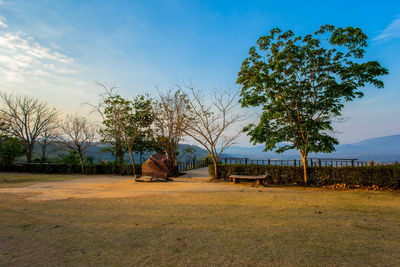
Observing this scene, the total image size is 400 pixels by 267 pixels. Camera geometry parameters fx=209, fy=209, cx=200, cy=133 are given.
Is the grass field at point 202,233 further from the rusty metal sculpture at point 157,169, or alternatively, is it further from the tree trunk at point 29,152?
the tree trunk at point 29,152

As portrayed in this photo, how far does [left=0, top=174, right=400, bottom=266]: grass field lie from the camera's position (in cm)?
302

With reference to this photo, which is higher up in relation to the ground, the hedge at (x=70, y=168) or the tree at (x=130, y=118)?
the tree at (x=130, y=118)

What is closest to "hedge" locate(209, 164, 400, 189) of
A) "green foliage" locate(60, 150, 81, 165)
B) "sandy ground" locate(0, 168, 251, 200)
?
"sandy ground" locate(0, 168, 251, 200)

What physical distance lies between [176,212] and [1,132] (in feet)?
79.4

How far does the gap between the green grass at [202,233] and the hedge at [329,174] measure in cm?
204


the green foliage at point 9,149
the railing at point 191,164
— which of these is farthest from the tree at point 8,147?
the railing at point 191,164

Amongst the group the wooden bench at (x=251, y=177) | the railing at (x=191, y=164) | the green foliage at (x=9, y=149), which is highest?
the green foliage at (x=9, y=149)

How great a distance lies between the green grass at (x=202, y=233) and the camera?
9.90 feet

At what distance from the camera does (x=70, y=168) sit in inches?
655

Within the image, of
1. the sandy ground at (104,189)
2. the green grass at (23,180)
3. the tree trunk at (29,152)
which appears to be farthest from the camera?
the tree trunk at (29,152)

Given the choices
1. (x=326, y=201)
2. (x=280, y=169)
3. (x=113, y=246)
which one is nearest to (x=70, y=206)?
(x=113, y=246)

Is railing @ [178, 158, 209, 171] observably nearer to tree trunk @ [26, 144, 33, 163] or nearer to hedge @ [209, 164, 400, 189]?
hedge @ [209, 164, 400, 189]

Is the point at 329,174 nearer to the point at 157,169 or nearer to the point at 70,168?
the point at 157,169

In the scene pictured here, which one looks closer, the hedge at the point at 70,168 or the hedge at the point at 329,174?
the hedge at the point at 329,174
